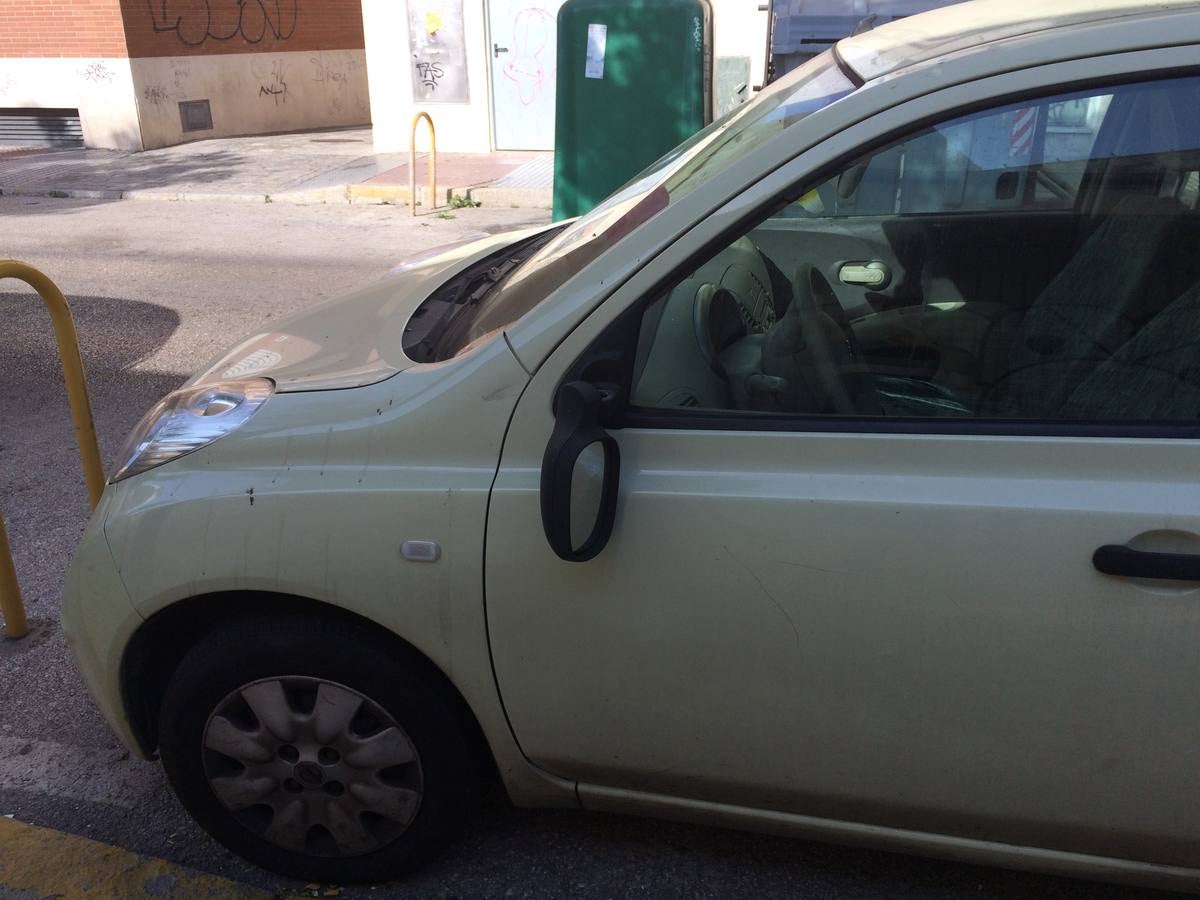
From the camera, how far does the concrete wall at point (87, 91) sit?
50.8 ft

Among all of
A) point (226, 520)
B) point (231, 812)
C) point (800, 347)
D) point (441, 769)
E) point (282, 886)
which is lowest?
point (282, 886)

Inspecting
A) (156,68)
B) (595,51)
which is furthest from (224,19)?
(595,51)

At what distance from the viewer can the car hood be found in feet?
7.64

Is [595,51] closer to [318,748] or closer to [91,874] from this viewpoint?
[318,748]

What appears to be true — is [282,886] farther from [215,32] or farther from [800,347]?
[215,32]

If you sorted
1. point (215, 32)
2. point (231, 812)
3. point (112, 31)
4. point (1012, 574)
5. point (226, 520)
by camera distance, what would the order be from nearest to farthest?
point (1012, 574) → point (226, 520) → point (231, 812) → point (112, 31) → point (215, 32)

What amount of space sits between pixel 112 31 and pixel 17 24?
166 centimetres

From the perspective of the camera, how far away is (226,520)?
216 centimetres

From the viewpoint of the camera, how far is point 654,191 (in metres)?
2.34

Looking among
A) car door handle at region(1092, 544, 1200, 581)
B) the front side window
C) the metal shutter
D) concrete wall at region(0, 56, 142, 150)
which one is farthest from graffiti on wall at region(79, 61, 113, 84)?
car door handle at region(1092, 544, 1200, 581)

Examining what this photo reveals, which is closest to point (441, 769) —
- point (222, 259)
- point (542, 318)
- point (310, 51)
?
point (542, 318)

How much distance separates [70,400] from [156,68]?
14.4m

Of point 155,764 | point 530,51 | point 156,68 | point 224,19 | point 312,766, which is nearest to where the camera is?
point 312,766

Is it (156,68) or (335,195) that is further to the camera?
Answer: (156,68)
